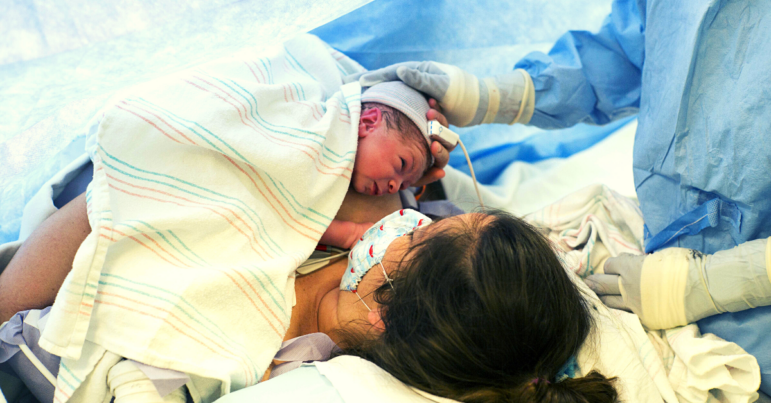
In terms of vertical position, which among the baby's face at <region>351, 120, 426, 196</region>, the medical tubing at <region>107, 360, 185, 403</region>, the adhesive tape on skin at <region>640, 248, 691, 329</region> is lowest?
the adhesive tape on skin at <region>640, 248, 691, 329</region>

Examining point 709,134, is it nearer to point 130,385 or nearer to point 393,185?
point 393,185

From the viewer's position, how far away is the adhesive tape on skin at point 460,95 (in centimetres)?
120

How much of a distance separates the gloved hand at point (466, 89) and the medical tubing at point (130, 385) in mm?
814

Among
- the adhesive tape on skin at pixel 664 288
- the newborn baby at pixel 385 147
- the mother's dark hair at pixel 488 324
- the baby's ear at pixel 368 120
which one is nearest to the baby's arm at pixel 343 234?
the newborn baby at pixel 385 147

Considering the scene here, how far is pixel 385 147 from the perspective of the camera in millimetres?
1035

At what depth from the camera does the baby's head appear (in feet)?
3.40

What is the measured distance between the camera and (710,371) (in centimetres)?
72

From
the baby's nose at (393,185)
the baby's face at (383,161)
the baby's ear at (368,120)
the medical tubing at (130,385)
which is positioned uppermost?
the baby's ear at (368,120)

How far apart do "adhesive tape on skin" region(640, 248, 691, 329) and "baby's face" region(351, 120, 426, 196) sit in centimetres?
50

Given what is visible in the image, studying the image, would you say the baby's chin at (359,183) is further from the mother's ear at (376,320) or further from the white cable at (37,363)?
the white cable at (37,363)

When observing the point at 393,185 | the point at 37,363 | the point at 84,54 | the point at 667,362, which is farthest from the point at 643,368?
the point at 84,54

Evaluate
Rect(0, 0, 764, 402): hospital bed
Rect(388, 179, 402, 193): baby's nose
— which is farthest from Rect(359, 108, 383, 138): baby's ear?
Rect(0, 0, 764, 402): hospital bed

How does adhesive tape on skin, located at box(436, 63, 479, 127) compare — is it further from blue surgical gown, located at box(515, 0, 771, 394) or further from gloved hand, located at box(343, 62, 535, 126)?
blue surgical gown, located at box(515, 0, 771, 394)

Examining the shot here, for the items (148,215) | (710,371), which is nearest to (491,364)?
(710,371)
